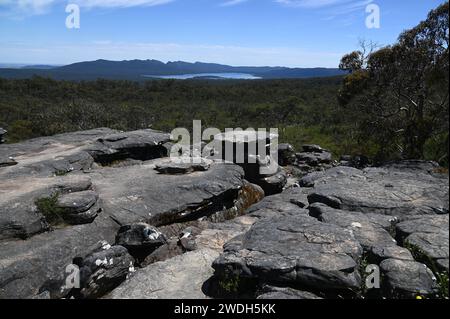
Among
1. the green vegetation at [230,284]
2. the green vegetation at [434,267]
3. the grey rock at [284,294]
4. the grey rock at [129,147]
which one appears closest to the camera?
the green vegetation at [434,267]

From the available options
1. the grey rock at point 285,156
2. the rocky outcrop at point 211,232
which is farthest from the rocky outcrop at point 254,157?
the grey rock at point 285,156

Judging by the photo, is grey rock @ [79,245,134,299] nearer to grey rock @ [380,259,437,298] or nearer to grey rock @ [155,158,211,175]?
grey rock @ [380,259,437,298]

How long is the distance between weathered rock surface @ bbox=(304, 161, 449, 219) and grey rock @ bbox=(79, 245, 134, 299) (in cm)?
546

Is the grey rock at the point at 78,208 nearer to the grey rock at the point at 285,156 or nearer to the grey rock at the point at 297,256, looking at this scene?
the grey rock at the point at 297,256

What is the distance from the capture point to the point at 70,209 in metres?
10.1

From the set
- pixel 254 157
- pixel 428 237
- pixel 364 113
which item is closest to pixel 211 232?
pixel 428 237

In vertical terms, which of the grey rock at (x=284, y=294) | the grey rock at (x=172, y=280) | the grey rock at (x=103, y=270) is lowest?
the grey rock at (x=172, y=280)

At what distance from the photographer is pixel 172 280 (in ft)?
27.4

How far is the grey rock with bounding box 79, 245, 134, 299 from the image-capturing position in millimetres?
7812

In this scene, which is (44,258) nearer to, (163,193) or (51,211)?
(51,211)

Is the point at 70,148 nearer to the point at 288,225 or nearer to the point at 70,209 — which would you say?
the point at 70,209

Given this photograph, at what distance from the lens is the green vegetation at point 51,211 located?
32.3 feet

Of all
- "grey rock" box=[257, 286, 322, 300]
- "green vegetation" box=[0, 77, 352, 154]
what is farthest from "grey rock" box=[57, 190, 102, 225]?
"green vegetation" box=[0, 77, 352, 154]

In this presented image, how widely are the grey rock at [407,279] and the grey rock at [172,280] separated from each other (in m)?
3.24
